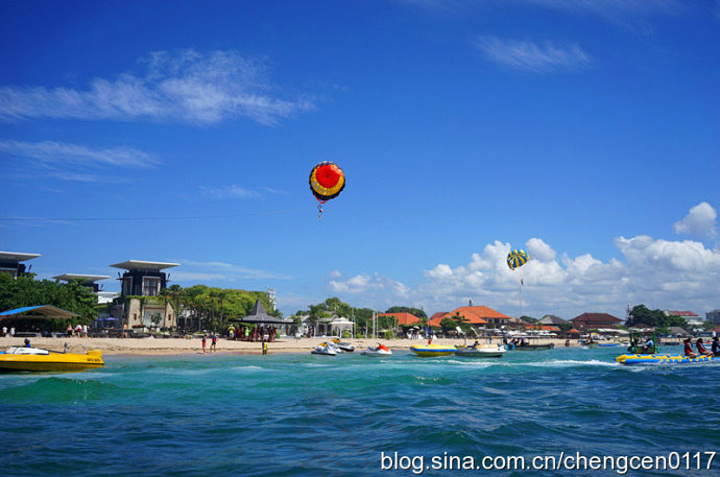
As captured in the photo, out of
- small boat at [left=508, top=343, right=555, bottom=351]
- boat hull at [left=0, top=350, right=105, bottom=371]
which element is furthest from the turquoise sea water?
small boat at [left=508, top=343, right=555, bottom=351]

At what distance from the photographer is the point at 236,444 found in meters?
11.1

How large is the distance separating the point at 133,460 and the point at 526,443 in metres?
7.97

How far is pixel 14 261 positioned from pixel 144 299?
25927mm

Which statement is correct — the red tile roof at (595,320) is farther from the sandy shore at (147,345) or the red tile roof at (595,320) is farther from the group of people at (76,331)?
the group of people at (76,331)

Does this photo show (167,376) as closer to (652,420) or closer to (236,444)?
(236,444)

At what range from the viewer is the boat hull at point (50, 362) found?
22.3 metres

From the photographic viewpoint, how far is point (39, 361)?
22.8 m

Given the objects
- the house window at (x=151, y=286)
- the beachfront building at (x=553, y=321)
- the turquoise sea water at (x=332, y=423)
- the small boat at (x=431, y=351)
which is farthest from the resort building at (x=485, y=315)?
the turquoise sea water at (x=332, y=423)

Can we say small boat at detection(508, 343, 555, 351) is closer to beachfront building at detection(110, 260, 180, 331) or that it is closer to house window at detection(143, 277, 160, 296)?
beachfront building at detection(110, 260, 180, 331)

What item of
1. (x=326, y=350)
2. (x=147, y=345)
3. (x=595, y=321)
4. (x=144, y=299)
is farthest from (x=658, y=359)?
(x=595, y=321)

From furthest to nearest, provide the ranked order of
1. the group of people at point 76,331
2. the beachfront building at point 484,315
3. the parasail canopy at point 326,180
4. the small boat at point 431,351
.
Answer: the beachfront building at point 484,315, the small boat at point 431,351, the group of people at point 76,331, the parasail canopy at point 326,180

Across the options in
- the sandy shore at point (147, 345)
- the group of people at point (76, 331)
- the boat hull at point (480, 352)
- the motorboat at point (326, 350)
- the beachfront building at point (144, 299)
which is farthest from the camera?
the beachfront building at point (144, 299)

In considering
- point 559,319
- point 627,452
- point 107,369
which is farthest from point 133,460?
point 559,319

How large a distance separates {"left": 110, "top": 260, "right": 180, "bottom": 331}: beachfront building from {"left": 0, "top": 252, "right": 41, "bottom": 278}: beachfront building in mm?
12854
